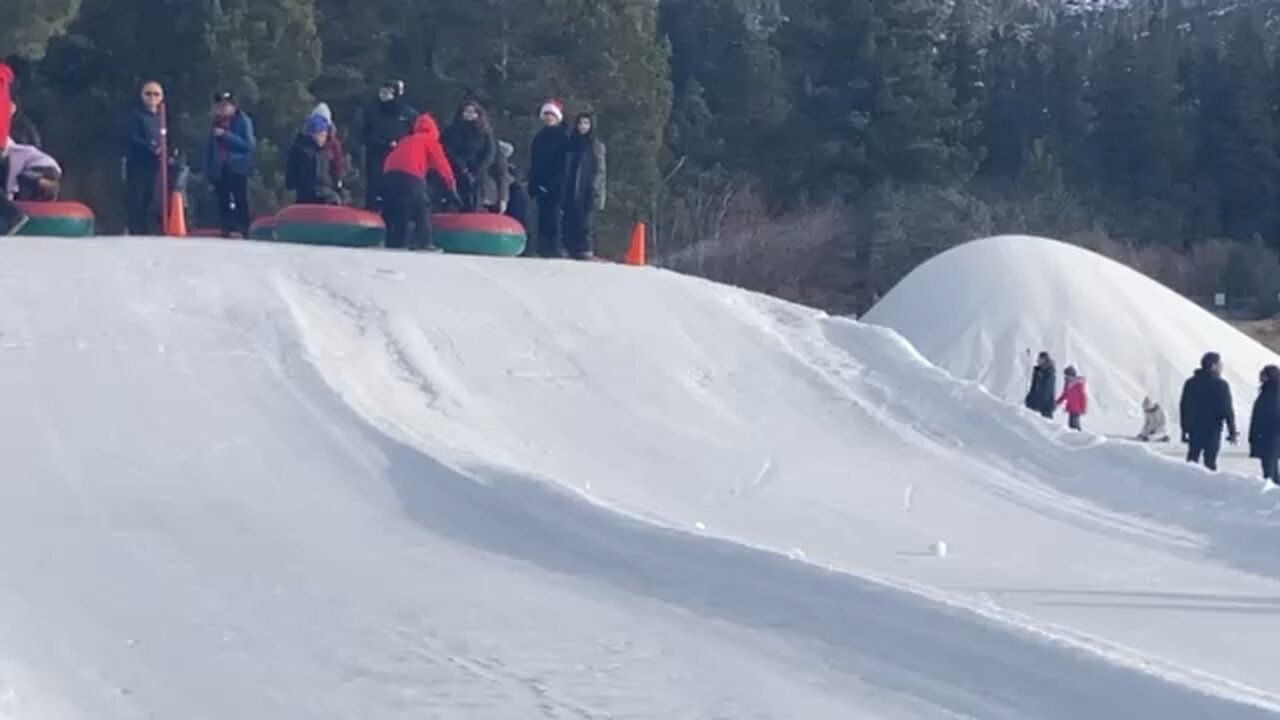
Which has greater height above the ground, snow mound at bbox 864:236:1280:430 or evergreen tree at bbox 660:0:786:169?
evergreen tree at bbox 660:0:786:169

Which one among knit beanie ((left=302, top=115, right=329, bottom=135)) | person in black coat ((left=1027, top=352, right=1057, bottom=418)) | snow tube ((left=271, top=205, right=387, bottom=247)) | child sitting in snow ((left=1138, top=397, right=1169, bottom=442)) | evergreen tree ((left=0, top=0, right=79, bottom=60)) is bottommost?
child sitting in snow ((left=1138, top=397, right=1169, bottom=442))

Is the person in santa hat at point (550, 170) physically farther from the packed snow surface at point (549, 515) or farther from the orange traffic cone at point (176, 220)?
the orange traffic cone at point (176, 220)

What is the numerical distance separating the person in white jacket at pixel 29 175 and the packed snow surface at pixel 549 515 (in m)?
1.73

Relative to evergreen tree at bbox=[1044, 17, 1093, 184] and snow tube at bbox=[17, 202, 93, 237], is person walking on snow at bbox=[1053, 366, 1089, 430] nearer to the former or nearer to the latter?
snow tube at bbox=[17, 202, 93, 237]

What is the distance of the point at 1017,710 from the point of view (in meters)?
8.31

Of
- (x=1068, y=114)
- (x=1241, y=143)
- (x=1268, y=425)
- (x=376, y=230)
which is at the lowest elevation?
(x=1268, y=425)

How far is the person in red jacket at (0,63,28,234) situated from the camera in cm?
1928

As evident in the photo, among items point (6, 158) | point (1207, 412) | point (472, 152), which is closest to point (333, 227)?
point (472, 152)

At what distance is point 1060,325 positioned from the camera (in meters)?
37.5

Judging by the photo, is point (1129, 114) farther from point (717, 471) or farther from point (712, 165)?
point (717, 471)

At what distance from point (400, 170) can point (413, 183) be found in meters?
0.23

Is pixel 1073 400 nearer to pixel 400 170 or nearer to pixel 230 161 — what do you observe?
pixel 400 170

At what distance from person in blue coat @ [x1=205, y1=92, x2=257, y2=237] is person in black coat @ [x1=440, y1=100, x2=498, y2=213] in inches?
77.7

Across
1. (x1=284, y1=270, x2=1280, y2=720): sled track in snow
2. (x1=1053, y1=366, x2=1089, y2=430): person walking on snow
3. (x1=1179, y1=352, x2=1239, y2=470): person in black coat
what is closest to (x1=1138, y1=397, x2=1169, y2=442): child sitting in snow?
(x1=1053, y1=366, x2=1089, y2=430): person walking on snow
